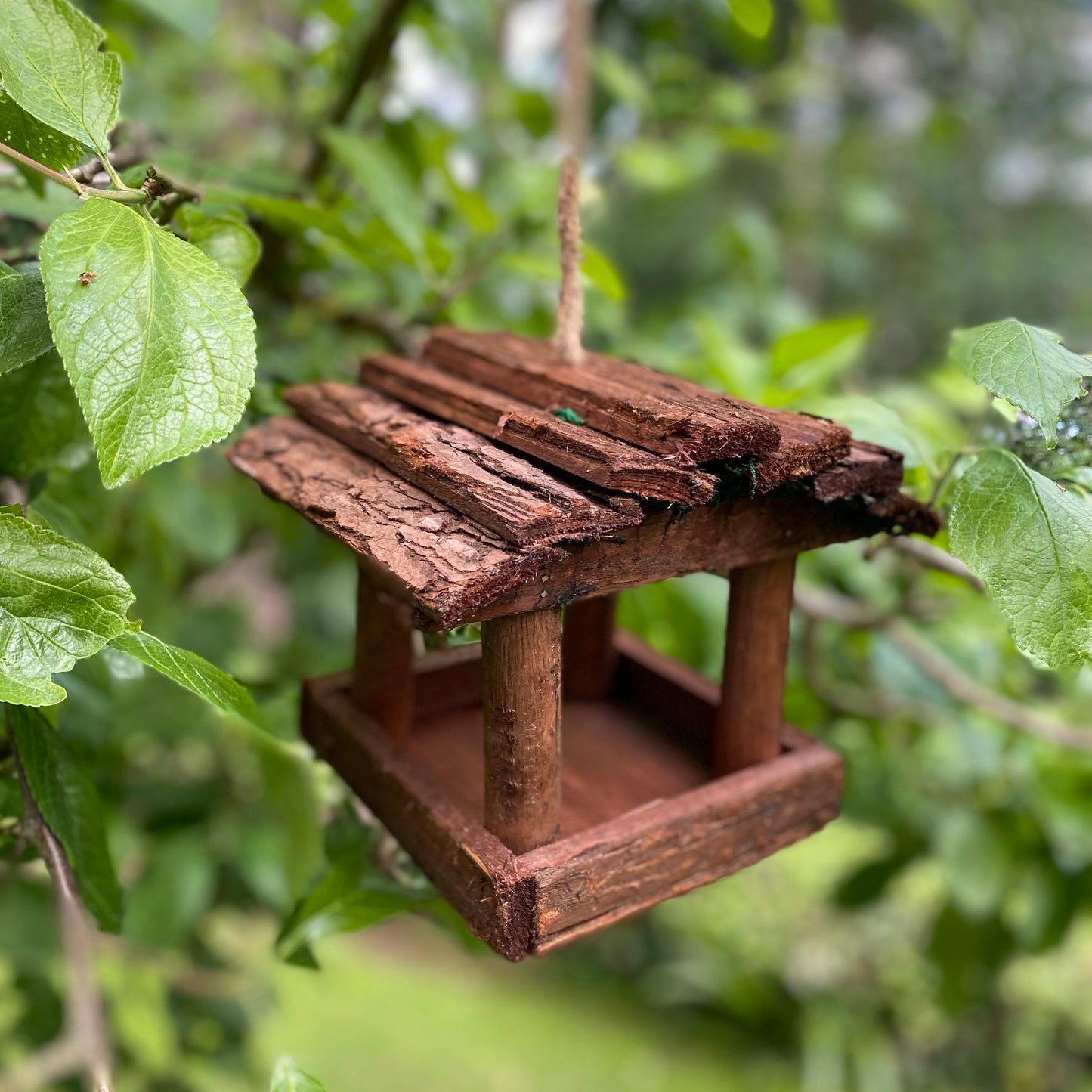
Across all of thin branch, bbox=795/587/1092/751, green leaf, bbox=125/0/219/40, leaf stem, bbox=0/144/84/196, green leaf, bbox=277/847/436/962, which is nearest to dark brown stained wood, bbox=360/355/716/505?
leaf stem, bbox=0/144/84/196

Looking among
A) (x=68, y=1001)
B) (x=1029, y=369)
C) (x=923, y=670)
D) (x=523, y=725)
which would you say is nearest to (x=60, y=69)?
(x=523, y=725)

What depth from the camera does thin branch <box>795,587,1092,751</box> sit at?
105cm

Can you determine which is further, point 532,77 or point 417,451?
point 532,77

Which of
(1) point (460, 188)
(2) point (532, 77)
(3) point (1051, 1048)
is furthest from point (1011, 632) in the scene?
(3) point (1051, 1048)

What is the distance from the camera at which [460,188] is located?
3.31ft

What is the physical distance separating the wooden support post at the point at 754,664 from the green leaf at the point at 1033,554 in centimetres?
14

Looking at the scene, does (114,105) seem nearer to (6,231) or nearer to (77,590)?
(77,590)

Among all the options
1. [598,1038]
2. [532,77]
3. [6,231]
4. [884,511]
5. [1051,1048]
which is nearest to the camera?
[884,511]

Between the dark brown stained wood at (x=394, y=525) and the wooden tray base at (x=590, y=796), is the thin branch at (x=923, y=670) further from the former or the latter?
the dark brown stained wood at (x=394, y=525)

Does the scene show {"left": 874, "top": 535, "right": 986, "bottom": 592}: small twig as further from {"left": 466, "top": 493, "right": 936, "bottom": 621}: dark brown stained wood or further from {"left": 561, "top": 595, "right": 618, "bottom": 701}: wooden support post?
{"left": 561, "top": 595, "right": 618, "bottom": 701}: wooden support post

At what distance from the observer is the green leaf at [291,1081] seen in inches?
20.2

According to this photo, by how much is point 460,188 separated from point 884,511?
603mm

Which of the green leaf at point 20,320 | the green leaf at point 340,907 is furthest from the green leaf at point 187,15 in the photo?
the green leaf at point 340,907

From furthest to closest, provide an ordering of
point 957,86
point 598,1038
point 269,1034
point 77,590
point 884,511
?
point 957,86, point 598,1038, point 269,1034, point 884,511, point 77,590
